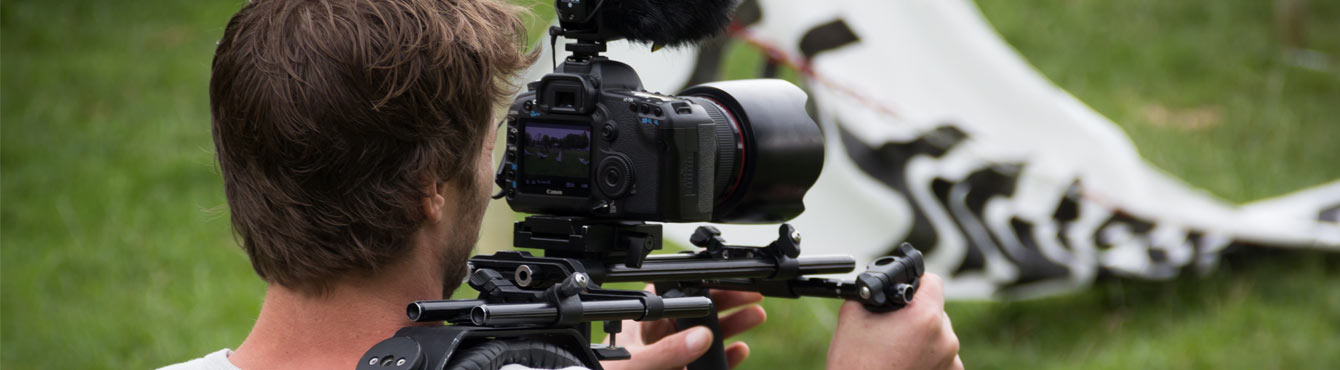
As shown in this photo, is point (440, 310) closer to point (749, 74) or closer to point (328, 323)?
point (328, 323)

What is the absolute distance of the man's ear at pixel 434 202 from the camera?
1.64 m

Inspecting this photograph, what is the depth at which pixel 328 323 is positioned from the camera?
1.62 m

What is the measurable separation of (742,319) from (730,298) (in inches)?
1.9

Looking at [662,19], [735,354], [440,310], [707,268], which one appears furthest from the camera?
[735,354]

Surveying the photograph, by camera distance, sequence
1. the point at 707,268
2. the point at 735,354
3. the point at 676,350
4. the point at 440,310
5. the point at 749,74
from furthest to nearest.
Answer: the point at 749,74
the point at 735,354
the point at 676,350
the point at 707,268
the point at 440,310

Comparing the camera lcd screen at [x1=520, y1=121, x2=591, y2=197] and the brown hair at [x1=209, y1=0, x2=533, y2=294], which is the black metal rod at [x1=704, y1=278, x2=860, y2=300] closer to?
the camera lcd screen at [x1=520, y1=121, x2=591, y2=197]

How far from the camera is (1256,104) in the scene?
698 centimetres

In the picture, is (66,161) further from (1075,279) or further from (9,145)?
(1075,279)

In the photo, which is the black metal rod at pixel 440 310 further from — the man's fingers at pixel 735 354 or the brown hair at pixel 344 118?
the man's fingers at pixel 735 354

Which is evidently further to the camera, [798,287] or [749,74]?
[749,74]

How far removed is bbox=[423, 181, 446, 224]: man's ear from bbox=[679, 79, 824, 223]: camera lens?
359 mm

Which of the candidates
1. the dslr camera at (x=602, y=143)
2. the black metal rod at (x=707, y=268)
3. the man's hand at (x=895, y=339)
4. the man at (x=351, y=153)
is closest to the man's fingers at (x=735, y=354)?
the black metal rod at (x=707, y=268)

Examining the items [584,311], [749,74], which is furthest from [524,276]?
[749,74]

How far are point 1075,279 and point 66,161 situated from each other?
445 cm
